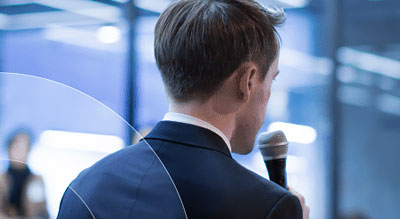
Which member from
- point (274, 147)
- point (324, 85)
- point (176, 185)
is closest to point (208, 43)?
point (176, 185)

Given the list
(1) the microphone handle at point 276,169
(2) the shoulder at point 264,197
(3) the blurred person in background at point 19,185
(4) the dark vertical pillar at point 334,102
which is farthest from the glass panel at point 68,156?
(4) the dark vertical pillar at point 334,102

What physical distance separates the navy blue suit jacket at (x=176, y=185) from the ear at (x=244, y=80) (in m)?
0.07

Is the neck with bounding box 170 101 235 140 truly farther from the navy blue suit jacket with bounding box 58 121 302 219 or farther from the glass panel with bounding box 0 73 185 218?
the glass panel with bounding box 0 73 185 218

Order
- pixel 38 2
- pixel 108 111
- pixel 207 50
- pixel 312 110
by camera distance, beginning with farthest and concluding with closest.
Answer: pixel 312 110, pixel 38 2, pixel 207 50, pixel 108 111

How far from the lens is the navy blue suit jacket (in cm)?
66

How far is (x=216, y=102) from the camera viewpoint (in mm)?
819

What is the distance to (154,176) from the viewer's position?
0.69 meters

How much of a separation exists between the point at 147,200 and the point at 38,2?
423 centimetres

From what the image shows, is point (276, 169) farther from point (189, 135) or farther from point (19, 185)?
point (19, 185)

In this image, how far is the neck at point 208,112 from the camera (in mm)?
816

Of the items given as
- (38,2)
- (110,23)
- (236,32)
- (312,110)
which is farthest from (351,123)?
(236,32)

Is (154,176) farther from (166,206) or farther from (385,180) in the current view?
(385,180)

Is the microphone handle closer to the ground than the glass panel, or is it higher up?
closer to the ground

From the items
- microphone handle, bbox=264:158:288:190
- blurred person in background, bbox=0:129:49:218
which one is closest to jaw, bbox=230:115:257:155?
microphone handle, bbox=264:158:288:190
